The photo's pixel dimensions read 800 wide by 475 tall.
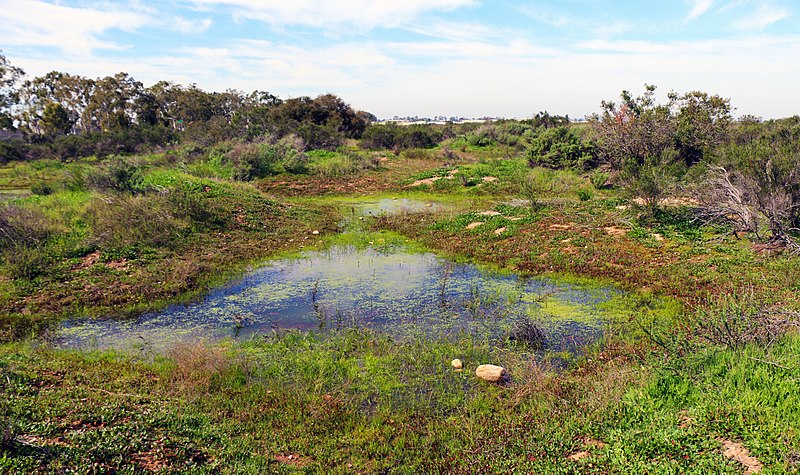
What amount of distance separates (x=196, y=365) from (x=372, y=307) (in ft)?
12.6

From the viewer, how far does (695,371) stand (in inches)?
227

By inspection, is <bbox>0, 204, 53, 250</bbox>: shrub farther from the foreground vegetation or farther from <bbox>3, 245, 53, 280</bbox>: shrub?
<bbox>3, 245, 53, 280</bbox>: shrub

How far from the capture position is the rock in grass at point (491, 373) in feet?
22.2

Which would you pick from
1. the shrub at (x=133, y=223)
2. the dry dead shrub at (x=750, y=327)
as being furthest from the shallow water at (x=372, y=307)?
the shrub at (x=133, y=223)

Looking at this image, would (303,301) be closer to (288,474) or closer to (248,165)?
(288,474)

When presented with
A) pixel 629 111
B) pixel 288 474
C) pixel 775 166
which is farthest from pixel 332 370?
pixel 629 111

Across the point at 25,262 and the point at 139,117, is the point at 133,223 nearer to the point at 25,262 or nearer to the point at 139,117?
the point at 25,262

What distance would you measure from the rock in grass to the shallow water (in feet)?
4.35

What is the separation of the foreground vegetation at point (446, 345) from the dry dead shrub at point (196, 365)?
3 centimetres

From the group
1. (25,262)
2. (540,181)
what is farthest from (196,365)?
(540,181)

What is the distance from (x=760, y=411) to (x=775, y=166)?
937 cm

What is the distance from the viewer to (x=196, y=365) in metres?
6.98

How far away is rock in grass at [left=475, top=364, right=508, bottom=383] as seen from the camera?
6.76 meters

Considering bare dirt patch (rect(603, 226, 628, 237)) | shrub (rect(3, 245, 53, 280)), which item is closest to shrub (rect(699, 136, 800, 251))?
bare dirt patch (rect(603, 226, 628, 237))
